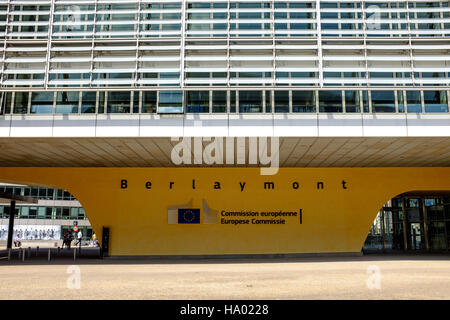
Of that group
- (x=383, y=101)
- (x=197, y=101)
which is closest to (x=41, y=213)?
(x=197, y=101)

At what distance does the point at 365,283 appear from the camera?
1004 centimetres

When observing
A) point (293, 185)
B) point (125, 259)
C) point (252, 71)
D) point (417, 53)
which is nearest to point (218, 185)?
point (293, 185)


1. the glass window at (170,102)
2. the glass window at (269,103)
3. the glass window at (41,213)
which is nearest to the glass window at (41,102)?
the glass window at (170,102)

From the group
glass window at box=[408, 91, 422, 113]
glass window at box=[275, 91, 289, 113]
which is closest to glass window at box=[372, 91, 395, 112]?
glass window at box=[408, 91, 422, 113]

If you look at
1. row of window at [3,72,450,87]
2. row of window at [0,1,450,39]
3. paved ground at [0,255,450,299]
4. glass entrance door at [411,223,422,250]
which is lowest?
paved ground at [0,255,450,299]

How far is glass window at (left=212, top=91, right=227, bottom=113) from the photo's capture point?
47.8 ft

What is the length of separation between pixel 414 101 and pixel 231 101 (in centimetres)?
630

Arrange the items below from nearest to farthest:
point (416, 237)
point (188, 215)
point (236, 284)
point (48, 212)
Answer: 1. point (236, 284)
2. point (188, 215)
3. point (416, 237)
4. point (48, 212)

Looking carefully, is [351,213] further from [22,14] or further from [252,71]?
[22,14]

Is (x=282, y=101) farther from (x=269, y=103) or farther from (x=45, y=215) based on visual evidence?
(x=45, y=215)

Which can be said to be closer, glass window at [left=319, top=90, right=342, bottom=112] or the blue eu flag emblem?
glass window at [left=319, top=90, right=342, bottom=112]

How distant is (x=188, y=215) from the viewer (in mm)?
19500

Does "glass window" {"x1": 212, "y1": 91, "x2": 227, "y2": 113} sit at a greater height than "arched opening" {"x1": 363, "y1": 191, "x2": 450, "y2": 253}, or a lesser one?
greater

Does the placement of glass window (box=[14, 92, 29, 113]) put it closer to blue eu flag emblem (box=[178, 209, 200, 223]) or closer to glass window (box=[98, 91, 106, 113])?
glass window (box=[98, 91, 106, 113])
